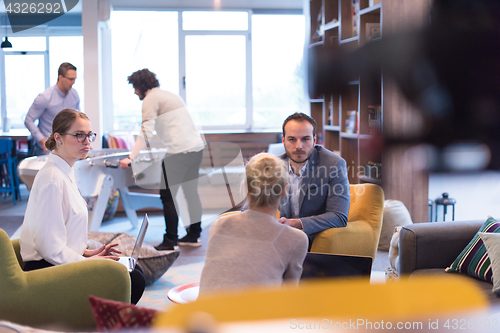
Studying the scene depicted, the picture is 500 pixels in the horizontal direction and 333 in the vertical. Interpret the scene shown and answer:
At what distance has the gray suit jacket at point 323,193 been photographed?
215 cm

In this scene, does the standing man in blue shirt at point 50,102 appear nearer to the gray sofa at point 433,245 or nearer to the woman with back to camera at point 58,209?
the woman with back to camera at point 58,209

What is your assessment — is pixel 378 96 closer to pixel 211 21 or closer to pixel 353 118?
pixel 353 118

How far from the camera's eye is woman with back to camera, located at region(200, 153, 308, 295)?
3.92ft

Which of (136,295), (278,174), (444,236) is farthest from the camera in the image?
(444,236)

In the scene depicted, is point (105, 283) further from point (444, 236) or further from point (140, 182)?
point (140, 182)

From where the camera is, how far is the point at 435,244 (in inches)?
86.7

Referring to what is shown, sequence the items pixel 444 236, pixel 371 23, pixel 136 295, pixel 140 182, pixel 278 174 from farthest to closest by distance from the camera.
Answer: pixel 140 182
pixel 444 236
pixel 136 295
pixel 278 174
pixel 371 23

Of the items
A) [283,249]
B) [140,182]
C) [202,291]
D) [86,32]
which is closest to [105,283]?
[202,291]

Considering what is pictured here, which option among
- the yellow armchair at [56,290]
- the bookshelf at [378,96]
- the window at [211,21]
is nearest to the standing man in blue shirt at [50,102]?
the yellow armchair at [56,290]

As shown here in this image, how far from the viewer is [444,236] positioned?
219 centimetres

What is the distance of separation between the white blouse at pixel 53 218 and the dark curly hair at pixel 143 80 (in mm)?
1802

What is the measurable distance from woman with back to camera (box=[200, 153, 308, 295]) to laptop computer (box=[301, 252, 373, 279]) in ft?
0.76

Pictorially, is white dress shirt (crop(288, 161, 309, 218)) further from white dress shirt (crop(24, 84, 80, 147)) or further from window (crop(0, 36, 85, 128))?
window (crop(0, 36, 85, 128))

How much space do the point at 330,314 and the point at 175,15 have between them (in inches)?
249
